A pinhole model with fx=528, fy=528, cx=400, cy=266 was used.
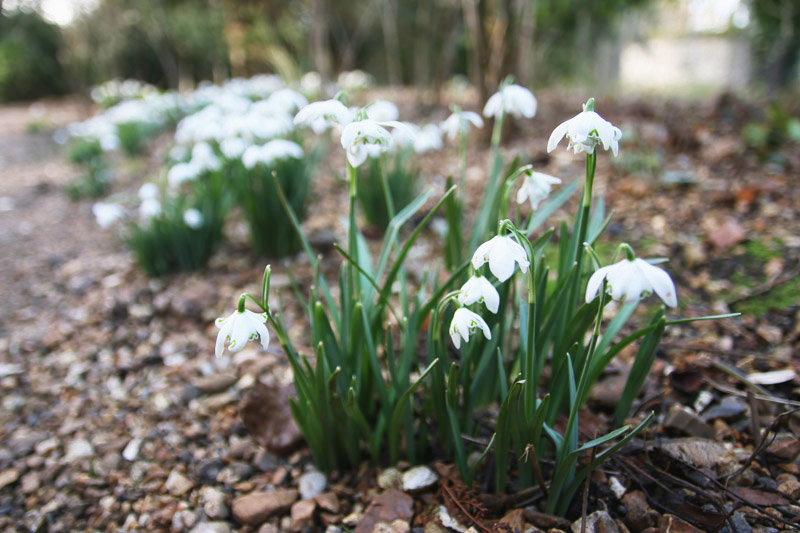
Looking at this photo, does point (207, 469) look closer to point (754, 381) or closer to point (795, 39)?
point (754, 381)

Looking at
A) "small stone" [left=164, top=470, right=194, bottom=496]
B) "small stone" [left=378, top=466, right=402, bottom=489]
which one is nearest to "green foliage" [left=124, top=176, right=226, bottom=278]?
"small stone" [left=164, top=470, right=194, bottom=496]

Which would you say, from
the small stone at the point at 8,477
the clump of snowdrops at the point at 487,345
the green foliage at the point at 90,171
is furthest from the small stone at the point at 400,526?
the green foliage at the point at 90,171

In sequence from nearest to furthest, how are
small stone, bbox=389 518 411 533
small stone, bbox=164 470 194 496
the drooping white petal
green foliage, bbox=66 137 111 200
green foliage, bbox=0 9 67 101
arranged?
the drooping white petal, small stone, bbox=389 518 411 533, small stone, bbox=164 470 194 496, green foliage, bbox=66 137 111 200, green foliage, bbox=0 9 67 101

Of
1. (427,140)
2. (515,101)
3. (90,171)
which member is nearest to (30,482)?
(515,101)

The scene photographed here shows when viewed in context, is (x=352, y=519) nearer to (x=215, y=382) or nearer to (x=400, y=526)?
(x=400, y=526)

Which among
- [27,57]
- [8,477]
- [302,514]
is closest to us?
[302,514]

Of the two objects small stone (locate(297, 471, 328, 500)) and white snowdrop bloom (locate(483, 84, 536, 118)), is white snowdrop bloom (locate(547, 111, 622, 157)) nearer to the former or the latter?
white snowdrop bloom (locate(483, 84, 536, 118))
